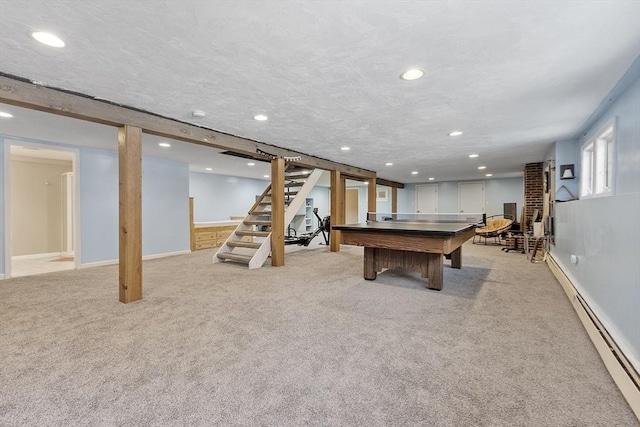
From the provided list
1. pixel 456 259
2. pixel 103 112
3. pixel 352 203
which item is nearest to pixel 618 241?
pixel 456 259

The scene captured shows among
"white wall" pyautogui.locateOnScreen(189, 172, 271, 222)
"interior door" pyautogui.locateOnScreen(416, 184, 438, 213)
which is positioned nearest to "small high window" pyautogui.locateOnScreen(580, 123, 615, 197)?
"interior door" pyautogui.locateOnScreen(416, 184, 438, 213)

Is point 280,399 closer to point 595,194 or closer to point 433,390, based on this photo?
point 433,390

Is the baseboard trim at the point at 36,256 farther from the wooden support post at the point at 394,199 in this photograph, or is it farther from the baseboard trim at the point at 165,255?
the wooden support post at the point at 394,199

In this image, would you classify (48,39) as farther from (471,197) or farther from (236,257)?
(471,197)

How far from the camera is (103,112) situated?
282 centimetres

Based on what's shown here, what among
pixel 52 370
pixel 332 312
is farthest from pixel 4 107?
pixel 332 312

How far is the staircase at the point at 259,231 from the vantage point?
509cm

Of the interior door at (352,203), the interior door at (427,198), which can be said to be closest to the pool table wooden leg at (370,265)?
the interior door at (427,198)

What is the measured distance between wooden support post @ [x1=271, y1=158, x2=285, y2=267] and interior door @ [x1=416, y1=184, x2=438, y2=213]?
874 cm

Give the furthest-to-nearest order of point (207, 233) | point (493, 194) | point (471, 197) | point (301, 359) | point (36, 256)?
1. point (471, 197)
2. point (493, 194)
3. point (207, 233)
4. point (36, 256)
5. point (301, 359)

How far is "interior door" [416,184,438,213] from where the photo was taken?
1204 cm

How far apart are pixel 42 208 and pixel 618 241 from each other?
358 inches

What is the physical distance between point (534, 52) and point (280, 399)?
2.69 metres

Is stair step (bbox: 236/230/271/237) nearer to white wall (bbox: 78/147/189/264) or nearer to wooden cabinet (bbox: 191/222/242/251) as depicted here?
white wall (bbox: 78/147/189/264)
